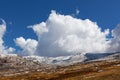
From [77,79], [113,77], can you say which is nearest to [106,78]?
[113,77]

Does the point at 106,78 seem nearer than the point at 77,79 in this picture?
Yes

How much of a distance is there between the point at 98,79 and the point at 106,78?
4.01 metres

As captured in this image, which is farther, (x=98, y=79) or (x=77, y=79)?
(x=77, y=79)

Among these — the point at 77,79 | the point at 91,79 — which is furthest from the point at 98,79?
the point at 77,79

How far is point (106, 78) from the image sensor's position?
85375 mm

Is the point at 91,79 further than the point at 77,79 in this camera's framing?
No

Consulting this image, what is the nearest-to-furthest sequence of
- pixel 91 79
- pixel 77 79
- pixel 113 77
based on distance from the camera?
pixel 113 77, pixel 91 79, pixel 77 79

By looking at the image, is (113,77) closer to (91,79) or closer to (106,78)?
(106,78)

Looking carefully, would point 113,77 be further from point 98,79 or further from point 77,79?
point 77,79

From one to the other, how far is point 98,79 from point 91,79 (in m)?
3.49

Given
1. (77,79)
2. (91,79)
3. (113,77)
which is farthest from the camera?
(77,79)

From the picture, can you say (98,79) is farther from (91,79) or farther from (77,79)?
(77,79)

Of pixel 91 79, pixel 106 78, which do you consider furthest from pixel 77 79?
pixel 106 78

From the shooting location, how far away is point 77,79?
97.9 metres
